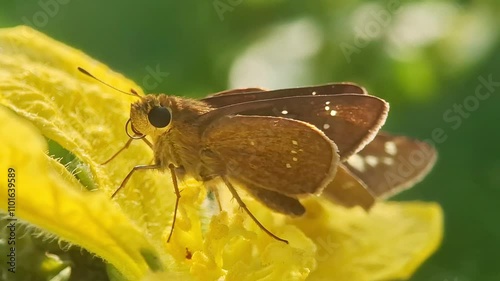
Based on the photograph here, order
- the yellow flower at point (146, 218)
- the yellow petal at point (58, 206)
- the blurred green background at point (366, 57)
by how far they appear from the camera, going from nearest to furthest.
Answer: the yellow petal at point (58, 206)
the yellow flower at point (146, 218)
the blurred green background at point (366, 57)

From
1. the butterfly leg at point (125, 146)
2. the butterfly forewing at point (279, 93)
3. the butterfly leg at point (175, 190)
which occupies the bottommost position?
the butterfly leg at point (175, 190)

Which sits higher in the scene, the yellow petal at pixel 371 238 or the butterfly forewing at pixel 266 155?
the butterfly forewing at pixel 266 155

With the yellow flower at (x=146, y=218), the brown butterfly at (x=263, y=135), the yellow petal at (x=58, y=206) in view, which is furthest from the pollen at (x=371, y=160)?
the yellow petal at (x=58, y=206)

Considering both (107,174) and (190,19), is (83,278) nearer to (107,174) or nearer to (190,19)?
(107,174)

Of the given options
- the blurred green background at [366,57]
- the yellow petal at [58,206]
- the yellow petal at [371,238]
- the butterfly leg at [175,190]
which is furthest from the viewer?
the blurred green background at [366,57]

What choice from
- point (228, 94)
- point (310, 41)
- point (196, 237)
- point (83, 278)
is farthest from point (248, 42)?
point (83, 278)

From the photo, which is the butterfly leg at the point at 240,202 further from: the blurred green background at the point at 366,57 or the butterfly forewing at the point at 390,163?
the blurred green background at the point at 366,57

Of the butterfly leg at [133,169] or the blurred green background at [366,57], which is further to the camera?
the blurred green background at [366,57]

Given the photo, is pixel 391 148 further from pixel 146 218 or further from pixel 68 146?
pixel 68 146

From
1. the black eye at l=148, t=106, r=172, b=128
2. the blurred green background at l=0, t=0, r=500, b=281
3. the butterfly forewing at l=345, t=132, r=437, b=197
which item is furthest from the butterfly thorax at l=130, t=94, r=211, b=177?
the blurred green background at l=0, t=0, r=500, b=281
